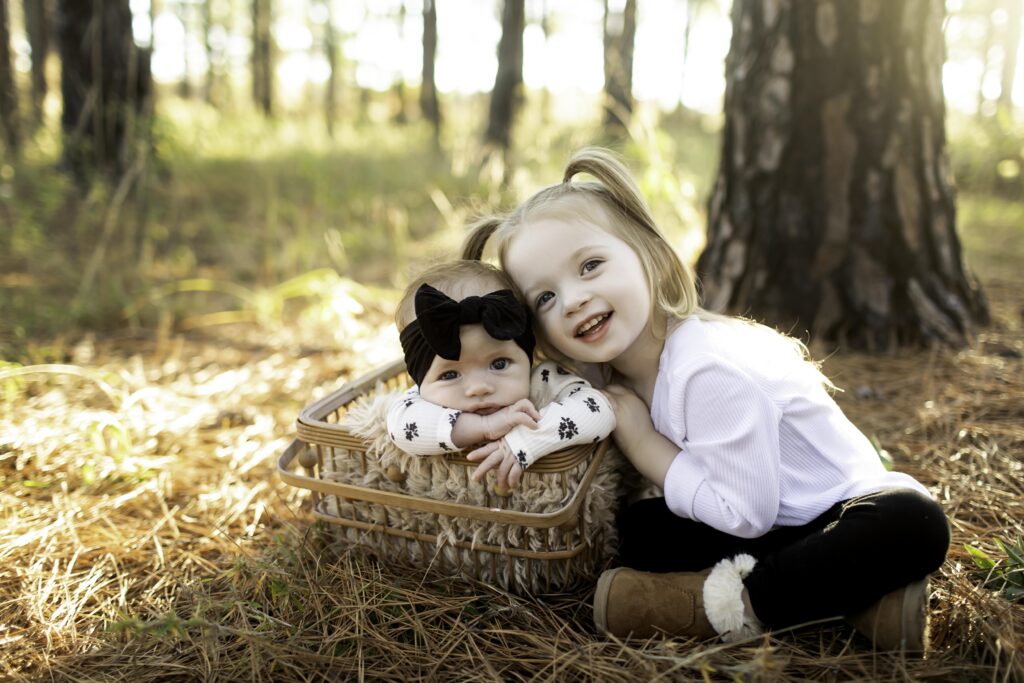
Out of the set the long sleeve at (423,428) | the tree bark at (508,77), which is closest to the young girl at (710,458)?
the long sleeve at (423,428)

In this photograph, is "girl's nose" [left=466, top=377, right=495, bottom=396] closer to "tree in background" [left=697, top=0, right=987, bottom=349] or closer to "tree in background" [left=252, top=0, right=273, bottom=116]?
"tree in background" [left=697, top=0, right=987, bottom=349]

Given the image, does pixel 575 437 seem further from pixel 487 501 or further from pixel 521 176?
pixel 521 176

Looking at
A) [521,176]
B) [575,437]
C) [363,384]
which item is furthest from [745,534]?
[521,176]

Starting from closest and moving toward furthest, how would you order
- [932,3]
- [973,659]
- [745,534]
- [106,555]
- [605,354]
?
[973,659], [745,534], [605,354], [106,555], [932,3]

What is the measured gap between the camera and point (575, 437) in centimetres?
138

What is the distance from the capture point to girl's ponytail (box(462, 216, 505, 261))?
5.70 ft

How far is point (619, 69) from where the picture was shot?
3.48m

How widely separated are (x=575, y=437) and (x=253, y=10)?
1752 cm

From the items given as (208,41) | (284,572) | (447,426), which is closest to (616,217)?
(447,426)

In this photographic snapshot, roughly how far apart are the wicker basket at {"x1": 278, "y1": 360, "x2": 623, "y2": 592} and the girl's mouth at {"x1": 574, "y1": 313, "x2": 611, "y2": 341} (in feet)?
0.77

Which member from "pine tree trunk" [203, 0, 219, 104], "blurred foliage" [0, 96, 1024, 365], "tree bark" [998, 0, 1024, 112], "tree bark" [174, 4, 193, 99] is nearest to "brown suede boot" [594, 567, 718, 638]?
"blurred foliage" [0, 96, 1024, 365]

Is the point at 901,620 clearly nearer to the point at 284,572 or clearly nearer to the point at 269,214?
the point at 284,572

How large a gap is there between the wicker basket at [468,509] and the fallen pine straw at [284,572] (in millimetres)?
55

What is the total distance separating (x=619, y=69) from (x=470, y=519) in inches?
108
